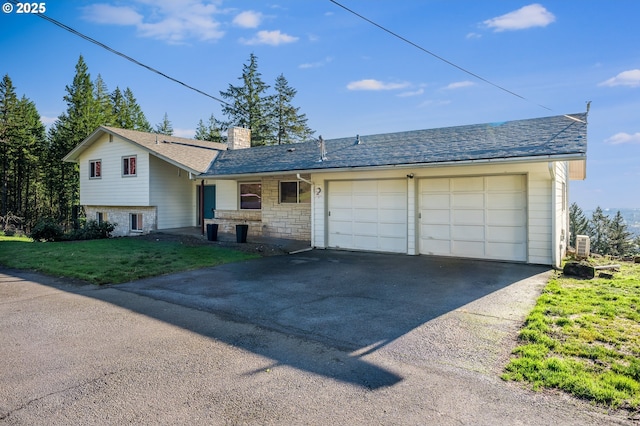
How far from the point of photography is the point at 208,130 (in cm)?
4588

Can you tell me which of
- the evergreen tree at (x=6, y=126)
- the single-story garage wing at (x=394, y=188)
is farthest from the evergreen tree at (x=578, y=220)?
the evergreen tree at (x=6, y=126)

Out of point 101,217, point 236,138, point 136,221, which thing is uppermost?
point 236,138

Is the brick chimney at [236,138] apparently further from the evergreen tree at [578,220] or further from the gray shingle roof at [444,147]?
the evergreen tree at [578,220]

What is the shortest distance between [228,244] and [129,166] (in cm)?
884

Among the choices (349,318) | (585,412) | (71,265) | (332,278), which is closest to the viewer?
(585,412)

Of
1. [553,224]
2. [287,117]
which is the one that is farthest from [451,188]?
[287,117]

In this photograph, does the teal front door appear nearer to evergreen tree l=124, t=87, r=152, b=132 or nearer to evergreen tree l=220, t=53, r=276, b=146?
evergreen tree l=220, t=53, r=276, b=146

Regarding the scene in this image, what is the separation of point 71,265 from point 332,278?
683 centimetres

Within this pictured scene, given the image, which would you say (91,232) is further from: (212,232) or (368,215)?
(368,215)

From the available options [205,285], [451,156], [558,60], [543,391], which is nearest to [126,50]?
[205,285]

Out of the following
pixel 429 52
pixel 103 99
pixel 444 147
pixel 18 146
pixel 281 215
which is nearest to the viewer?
pixel 444 147

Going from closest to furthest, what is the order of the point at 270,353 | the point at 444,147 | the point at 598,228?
the point at 270,353
the point at 444,147
the point at 598,228

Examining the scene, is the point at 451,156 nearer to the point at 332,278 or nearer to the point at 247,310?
the point at 332,278

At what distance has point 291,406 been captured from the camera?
301 cm
